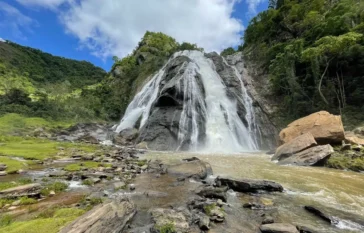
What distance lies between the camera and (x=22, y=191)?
8.80 metres

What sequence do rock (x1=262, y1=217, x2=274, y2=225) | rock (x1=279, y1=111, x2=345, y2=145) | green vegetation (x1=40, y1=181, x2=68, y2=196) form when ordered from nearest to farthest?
rock (x1=262, y1=217, x2=274, y2=225)
green vegetation (x1=40, y1=181, x2=68, y2=196)
rock (x1=279, y1=111, x2=345, y2=145)

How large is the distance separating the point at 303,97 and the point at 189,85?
17403mm

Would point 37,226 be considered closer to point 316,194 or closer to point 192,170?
point 192,170

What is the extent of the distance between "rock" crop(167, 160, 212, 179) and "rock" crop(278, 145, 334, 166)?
8105mm

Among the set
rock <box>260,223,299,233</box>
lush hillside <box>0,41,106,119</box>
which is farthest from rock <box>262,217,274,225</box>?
lush hillside <box>0,41,106,119</box>

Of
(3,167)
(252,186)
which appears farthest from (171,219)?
(3,167)

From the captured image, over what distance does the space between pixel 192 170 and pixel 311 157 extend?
33.8 ft

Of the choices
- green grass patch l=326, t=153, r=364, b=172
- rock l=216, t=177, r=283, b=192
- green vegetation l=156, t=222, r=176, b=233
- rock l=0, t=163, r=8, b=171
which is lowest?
green vegetation l=156, t=222, r=176, b=233

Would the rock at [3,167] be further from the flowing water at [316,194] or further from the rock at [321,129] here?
the rock at [321,129]

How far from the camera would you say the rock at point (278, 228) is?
627cm

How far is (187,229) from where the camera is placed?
20.7 feet

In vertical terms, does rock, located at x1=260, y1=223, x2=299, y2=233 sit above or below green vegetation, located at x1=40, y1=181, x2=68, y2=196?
below

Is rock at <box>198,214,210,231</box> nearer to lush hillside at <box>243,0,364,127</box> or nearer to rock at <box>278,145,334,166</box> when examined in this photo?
rock at <box>278,145,334,166</box>

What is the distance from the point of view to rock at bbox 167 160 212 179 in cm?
1293
